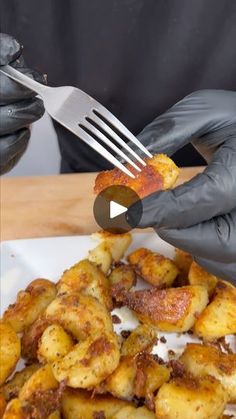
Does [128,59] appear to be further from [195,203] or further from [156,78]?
[195,203]

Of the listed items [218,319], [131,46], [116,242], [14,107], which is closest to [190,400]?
[218,319]

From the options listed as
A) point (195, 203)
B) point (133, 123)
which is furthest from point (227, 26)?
point (195, 203)

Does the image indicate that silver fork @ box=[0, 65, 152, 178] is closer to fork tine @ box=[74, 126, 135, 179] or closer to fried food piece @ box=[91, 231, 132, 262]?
fork tine @ box=[74, 126, 135, 179]

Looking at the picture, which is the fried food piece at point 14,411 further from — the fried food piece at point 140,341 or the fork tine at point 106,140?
the fork tine at point 106,140

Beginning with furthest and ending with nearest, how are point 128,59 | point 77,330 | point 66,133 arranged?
point 66,133 → point 128,59 → point 77,330

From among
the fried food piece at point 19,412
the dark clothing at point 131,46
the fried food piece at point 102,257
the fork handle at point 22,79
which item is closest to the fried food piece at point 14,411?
the fried food piece at point 19,412

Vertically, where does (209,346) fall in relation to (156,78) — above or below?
below
